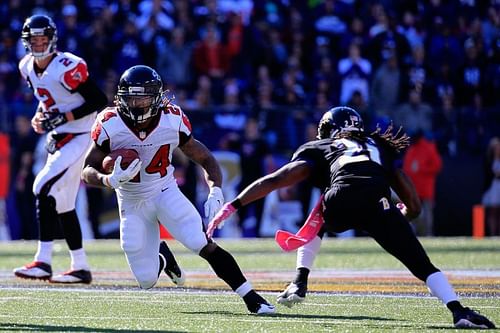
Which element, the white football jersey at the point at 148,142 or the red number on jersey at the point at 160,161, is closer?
the white football jersey at the point at 148,142

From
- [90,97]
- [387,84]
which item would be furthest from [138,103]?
[387,84]

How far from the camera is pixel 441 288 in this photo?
19.2 ft

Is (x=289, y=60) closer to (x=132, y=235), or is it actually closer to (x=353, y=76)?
(x=353, y=76)

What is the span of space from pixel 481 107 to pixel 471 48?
2.95 feet

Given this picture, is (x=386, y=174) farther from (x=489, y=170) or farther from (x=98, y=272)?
(x=489, y=170)

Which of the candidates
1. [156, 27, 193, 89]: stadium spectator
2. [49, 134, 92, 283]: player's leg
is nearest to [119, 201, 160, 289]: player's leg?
[49, 134, 92, 283]: player's leg

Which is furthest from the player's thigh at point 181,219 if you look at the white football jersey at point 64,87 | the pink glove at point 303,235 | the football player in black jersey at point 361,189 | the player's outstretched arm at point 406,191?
the white football jersey at point 64,87

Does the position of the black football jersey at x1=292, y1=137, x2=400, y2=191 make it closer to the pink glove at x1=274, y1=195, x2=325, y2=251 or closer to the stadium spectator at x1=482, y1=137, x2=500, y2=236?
the pink glove at x1=274, y1=195, x2=325, y2=251

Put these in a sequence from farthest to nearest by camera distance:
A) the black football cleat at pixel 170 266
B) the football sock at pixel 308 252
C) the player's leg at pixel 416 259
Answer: the black football cleat at pixel 170 266, the football sock at pixel 308 252, the player's leg at pixel 416 259

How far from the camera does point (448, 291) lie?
5848 mm

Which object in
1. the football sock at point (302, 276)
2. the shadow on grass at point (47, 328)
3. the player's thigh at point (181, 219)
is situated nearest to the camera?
the shadow on grass at point (47, 328)

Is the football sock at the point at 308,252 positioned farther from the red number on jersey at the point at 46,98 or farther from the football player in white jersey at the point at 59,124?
the red number on jersey at the point at 46,98

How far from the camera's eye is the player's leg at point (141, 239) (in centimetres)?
675

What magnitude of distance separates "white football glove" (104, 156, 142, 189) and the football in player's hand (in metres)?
0.04
